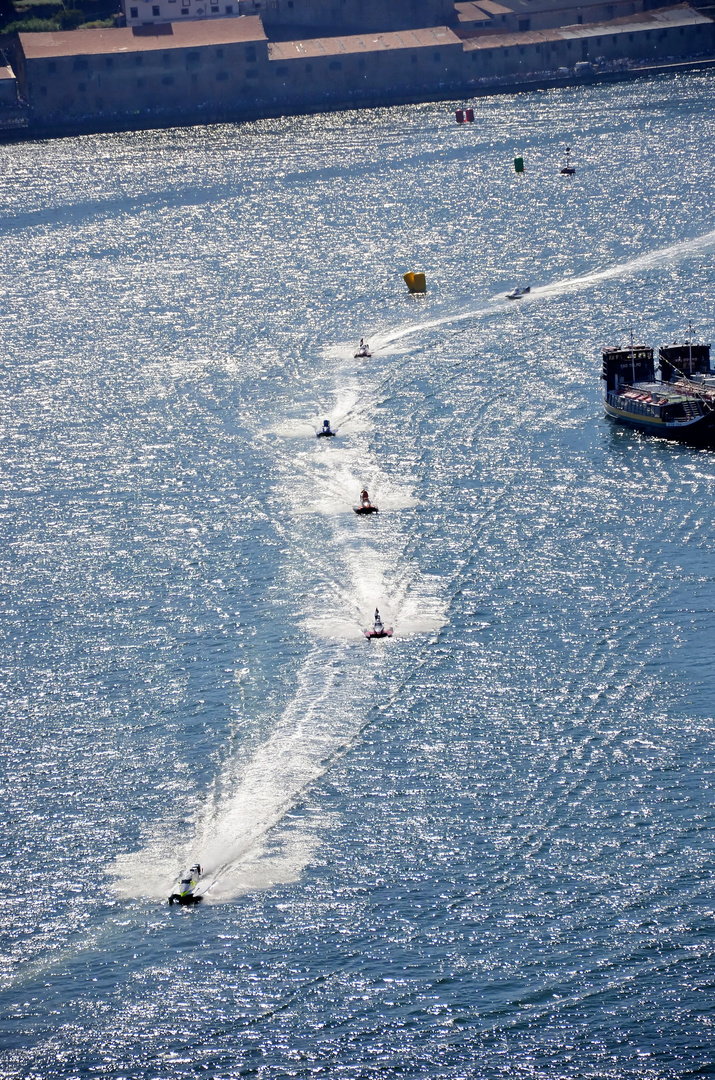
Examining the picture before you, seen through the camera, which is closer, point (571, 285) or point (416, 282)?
point (571, 285)

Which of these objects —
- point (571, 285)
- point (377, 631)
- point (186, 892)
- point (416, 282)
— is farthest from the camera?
point (416, 282)

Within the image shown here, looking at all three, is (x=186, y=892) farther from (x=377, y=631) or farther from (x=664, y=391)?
(x=664, y=391)

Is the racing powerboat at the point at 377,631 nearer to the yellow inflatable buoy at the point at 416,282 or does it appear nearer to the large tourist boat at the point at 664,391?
the large tourist boat at the point at 664,391

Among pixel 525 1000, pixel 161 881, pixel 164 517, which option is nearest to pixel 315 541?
pixel 164 517

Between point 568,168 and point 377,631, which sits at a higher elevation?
point 377,631

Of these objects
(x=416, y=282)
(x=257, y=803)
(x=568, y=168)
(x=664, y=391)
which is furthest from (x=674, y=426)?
(x=568, y=168)

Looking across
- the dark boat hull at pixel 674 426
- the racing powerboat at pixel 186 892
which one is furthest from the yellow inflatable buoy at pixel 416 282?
the racing powerboat at pixel 186 892

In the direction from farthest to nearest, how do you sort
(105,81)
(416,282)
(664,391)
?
(105,81)
(416,282)
(664,391)

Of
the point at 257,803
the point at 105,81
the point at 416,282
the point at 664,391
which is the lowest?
the point at 416,282
